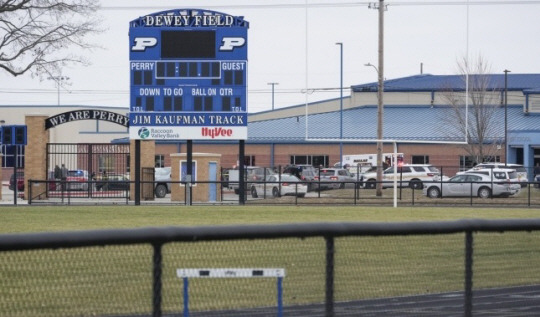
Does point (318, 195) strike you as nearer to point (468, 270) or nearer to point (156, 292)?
point (468, 270)

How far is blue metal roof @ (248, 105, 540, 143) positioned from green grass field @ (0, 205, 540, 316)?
2310 inches

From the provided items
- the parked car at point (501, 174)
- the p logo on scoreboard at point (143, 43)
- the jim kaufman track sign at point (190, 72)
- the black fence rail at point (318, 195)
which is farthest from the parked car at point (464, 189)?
the p logo on scoreboard at point (143, 43)

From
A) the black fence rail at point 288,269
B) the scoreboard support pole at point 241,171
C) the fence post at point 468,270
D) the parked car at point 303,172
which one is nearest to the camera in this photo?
the black fence rail at point 288,269

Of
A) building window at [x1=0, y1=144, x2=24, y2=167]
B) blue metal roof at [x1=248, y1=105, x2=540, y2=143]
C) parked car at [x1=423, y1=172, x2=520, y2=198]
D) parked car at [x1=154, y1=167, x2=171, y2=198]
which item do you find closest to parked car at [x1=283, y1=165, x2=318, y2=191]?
parked car at [x1=154, y1=167, x2=171, y2=198]

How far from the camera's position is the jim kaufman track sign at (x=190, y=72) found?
38.4 metres

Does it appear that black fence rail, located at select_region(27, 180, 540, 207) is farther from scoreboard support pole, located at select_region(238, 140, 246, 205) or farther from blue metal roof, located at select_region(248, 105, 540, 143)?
blue metal roof, located at select_region(248, 105, 540, 143)

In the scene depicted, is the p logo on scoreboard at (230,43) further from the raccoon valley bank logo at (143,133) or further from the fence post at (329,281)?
the fence post at (329,281)

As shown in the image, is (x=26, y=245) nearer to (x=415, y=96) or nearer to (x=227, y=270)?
(x=227, y=270)

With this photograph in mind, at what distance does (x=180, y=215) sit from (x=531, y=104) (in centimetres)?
4448

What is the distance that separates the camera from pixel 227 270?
5.86m

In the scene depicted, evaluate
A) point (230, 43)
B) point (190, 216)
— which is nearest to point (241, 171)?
point (230, 43)

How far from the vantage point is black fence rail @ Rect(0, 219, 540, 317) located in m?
5.57

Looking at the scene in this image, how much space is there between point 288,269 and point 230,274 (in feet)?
2.00

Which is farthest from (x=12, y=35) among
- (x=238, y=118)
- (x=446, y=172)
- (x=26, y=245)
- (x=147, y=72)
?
(x=26, y=245)
